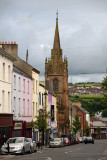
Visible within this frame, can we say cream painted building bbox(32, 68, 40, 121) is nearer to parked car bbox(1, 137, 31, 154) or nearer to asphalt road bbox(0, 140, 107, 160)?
asphalt road bbox(0, 140, 107, 160)

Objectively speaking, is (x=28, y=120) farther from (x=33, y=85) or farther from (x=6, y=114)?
(x=6, y=114)

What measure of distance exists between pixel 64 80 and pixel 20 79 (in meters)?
79.2

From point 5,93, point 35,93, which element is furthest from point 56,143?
point 5,93

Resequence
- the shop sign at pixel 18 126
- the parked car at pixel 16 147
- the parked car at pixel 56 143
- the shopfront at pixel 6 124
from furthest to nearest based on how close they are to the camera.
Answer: the parked car at pixel 56 143 → the shop sign at pixel 18 126 → the shopfront at pixel 6 124 → the parked car at pixel 16 147

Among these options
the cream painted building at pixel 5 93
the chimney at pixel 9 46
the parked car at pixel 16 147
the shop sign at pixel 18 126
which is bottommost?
the parked car at pixel 16 147

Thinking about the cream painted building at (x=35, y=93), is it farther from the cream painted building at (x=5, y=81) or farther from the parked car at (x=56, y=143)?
the cream painted building at (x=5, y=81)

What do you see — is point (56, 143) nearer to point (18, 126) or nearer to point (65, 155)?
point (18, 126)

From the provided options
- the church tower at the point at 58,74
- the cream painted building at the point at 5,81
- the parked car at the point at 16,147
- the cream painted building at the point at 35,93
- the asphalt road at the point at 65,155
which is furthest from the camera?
the church tower at the point at 58,74

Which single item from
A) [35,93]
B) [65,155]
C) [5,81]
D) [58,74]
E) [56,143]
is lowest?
[56,143]

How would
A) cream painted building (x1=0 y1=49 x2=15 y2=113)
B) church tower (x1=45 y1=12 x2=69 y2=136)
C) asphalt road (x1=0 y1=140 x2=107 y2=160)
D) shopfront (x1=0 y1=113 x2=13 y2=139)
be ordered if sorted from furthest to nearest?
church tower (x1=45 y1=12 x2=69 y2=136) → cream painted building (x1=0 y1=49 x2=15 y2=113) → shopfront (x1=0 y1=113 x2=13 y2=139) → asphalt road (x1=0 y1=140 x2=107 y2=160)

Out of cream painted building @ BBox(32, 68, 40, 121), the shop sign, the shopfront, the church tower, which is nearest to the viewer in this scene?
the shopfront

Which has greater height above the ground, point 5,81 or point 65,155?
point 5,81

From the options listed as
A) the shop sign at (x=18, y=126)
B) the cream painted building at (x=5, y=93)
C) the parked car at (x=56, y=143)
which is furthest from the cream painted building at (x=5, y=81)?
the parked car at (x=56, y=143)

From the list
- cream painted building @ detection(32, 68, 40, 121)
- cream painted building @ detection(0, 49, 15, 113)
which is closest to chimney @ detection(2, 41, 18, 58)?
cream painted building @ detection(32, 68, 40, 121)
